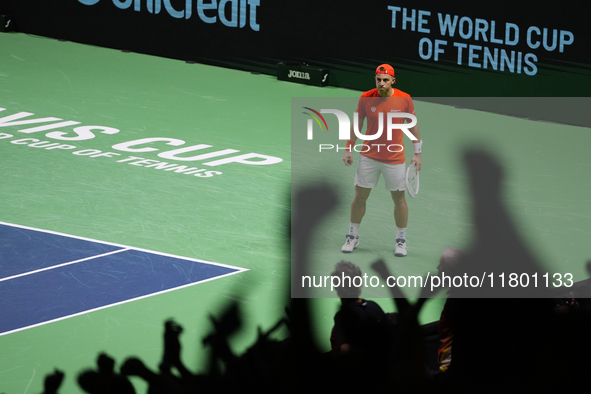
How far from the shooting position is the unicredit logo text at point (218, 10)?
1772cm

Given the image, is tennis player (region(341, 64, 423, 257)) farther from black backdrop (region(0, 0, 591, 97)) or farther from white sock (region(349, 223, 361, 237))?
black backdrop (region(0, 0, 591, 97))

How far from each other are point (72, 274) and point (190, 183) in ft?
10.7

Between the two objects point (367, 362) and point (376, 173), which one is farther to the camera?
point (376, 173)

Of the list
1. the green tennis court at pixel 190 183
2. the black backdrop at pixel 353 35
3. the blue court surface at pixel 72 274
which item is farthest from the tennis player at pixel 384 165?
the black backdrop at pixel 353 35

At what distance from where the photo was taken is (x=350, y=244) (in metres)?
9.02

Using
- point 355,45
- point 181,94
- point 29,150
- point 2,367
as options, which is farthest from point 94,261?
point 355,45

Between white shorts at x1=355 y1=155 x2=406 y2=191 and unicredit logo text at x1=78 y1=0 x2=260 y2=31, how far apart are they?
9.93m

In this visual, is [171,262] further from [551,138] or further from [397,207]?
[551,138]

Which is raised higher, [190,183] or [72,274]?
[190,183]

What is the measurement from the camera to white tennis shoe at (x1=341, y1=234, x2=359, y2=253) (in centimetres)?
902
